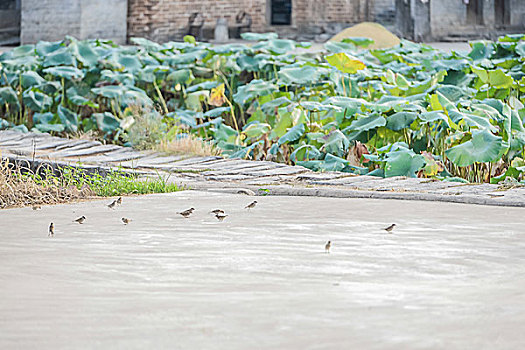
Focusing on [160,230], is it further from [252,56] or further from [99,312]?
[252,56]

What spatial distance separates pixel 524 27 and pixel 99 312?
589 inches

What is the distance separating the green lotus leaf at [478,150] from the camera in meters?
4.70

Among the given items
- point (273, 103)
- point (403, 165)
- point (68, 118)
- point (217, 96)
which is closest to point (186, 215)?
point (403, 165)

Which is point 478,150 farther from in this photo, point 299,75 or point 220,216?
point 299,75

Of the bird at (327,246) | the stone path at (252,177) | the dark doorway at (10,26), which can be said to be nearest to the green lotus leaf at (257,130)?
the stone path at (252,177)

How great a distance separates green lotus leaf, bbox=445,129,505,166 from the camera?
4.70 m

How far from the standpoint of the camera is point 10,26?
1750cm

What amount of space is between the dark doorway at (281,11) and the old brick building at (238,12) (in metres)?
3.56

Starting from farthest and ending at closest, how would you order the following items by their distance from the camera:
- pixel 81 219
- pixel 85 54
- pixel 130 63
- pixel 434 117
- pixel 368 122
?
pixel 85 54 < pixel 130 63 < pixel 368 122 < pixel 434 117 < pixel 81 219

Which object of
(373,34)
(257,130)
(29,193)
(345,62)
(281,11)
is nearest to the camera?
(29,193)

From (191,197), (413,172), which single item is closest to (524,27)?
(413,172)

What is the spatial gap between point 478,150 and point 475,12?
11.8 m

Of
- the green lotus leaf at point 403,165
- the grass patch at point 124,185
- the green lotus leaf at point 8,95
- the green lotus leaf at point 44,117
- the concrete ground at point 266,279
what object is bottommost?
the concrete ground at point 266,279

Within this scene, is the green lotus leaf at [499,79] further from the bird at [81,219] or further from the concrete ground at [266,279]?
Answer: the bird at [81,219]
